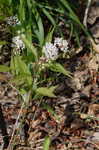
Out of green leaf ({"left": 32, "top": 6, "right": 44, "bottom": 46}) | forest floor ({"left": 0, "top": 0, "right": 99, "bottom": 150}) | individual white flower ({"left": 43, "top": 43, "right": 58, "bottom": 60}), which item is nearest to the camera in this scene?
individual white flower ({"left": 43, "top": 43, "right": 58, "bottom": 60})

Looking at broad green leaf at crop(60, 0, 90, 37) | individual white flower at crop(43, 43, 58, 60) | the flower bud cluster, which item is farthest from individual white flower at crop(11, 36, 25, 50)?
broad green leaf at crop(60, 0, 90, 37)

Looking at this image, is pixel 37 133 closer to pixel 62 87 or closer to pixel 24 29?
pixel 62 87

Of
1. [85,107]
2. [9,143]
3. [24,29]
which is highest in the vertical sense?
[24,29]

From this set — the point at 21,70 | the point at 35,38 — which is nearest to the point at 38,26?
the point at 35,38

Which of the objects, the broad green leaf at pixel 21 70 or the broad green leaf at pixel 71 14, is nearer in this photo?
the broad green leaf at pixel 21 70

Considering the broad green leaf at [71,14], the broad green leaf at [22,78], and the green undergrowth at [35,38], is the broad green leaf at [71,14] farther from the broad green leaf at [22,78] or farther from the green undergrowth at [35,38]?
the broad green leaf at [22,78]

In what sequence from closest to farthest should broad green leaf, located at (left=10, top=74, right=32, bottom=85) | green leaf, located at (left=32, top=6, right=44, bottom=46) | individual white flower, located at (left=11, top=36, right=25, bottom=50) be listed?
1. broad green leaf, located at (left=10, top=74, right=32, bottom=85)
2. individual white flower, located at (left=11, top=36, right=25, bottom=50)
3. green leaf, located at (left=32, top=6, right=44, bottom=46)

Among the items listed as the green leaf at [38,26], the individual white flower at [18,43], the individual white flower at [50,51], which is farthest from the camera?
the green leaf at [38,26]

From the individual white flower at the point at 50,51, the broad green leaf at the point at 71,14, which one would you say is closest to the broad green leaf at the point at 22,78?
the individual white flower at the point at 50,51

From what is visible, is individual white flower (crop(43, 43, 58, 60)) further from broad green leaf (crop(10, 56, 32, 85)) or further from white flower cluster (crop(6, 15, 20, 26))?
white flower cluster (crop(6, 15, 20, 26))

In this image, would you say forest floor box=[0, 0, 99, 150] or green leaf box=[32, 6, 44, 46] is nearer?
forest floor box=[0, 0, 99, 150]

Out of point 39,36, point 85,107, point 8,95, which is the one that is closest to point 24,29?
point 39,36
